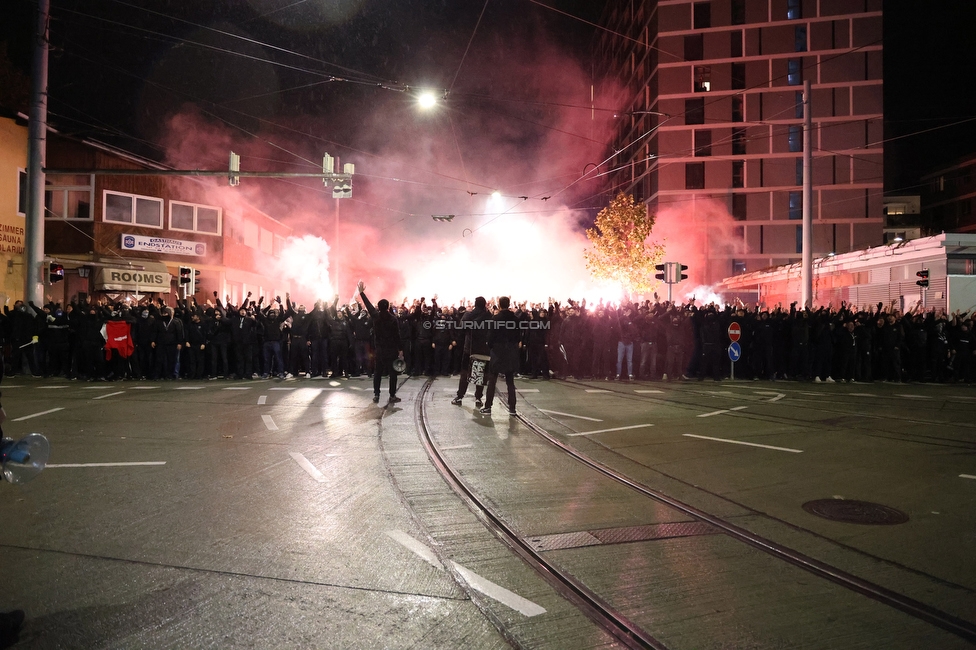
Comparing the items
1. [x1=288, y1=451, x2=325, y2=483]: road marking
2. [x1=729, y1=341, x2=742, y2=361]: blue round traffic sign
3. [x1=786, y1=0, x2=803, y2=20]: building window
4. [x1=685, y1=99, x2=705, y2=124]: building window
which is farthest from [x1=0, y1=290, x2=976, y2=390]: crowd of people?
[x1=786, y1=0, x2=803, y2=20]: building window

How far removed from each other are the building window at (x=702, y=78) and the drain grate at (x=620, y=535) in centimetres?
5937

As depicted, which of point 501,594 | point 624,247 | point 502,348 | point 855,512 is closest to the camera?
point 501,594

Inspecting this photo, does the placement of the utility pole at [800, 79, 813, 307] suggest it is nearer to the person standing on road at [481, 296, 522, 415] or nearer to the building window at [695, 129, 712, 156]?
the person standing on road at [481, 296, 522, 415]

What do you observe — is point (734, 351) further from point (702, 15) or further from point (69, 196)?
point (702, 15)

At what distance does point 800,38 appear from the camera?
56.9 metres

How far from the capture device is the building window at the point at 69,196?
2919 cm

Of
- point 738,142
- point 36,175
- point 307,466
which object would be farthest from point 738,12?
point 307,466

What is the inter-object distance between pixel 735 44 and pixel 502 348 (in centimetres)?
5672

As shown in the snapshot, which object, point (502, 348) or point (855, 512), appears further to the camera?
point (502, 348)

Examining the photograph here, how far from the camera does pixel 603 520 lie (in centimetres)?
537

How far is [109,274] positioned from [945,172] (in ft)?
280

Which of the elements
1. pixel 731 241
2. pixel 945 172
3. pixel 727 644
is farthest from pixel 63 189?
pixel 945 172

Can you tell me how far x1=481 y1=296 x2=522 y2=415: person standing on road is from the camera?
11.2 meters

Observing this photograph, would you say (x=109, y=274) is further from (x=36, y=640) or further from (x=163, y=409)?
(x=36, y=640)
